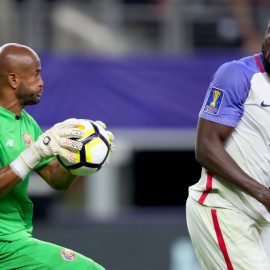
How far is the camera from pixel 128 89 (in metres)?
11.5

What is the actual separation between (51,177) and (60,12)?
812 cm

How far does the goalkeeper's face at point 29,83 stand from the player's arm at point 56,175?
455 millimetres

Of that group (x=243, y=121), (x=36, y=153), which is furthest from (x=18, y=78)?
(x=243, y=121)

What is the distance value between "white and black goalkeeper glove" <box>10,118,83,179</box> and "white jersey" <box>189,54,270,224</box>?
83 cm

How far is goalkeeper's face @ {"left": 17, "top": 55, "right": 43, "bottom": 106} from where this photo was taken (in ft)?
18.0

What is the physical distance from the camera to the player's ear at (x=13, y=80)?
5.49m

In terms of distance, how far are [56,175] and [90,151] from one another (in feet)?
1.39

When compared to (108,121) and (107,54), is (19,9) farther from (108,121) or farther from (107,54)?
(108,121)

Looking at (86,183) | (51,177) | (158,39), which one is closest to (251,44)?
(158,39)

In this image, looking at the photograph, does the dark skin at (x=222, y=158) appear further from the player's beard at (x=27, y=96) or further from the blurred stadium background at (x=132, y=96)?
the blurred stadium background at (x=132, y=96)

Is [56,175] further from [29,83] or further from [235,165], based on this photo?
[235,165]

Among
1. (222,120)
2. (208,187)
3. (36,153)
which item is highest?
(222,120)

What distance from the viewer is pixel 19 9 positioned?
12805 millimetres

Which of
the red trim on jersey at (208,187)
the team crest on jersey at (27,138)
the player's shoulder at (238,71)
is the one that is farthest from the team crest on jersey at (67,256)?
the player's shoulder at (238,71)
